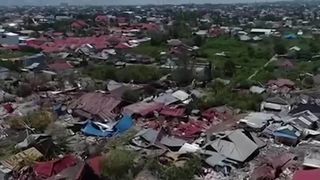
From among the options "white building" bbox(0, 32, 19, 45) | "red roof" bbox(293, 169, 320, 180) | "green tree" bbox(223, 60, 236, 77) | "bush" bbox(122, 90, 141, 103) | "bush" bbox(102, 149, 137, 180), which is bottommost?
"white building" bbox(0, 32, 19, 45)

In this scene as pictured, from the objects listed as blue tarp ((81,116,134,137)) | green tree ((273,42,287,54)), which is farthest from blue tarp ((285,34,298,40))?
blue tarp ((81,116,134,137))

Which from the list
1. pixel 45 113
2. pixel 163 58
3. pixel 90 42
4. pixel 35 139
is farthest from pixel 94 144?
pixel 90 42

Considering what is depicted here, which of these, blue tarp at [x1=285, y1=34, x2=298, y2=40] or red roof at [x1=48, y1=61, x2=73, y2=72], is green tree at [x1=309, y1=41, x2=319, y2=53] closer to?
blue tarp at [x1=285, y1=34, x2=298, y2=40]

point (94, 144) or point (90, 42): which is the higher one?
point (94, 144)

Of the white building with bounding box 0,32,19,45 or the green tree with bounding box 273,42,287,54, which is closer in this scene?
the green tree with bounding box 273,42,287,54

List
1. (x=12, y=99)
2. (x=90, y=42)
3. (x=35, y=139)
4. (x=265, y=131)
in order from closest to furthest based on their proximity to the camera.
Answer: (x=35, y=139) < (x=265, y=131) < (x=12, y=99) < (x=90, y=42)

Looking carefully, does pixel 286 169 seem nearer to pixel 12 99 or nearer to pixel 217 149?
pixel 217 149
